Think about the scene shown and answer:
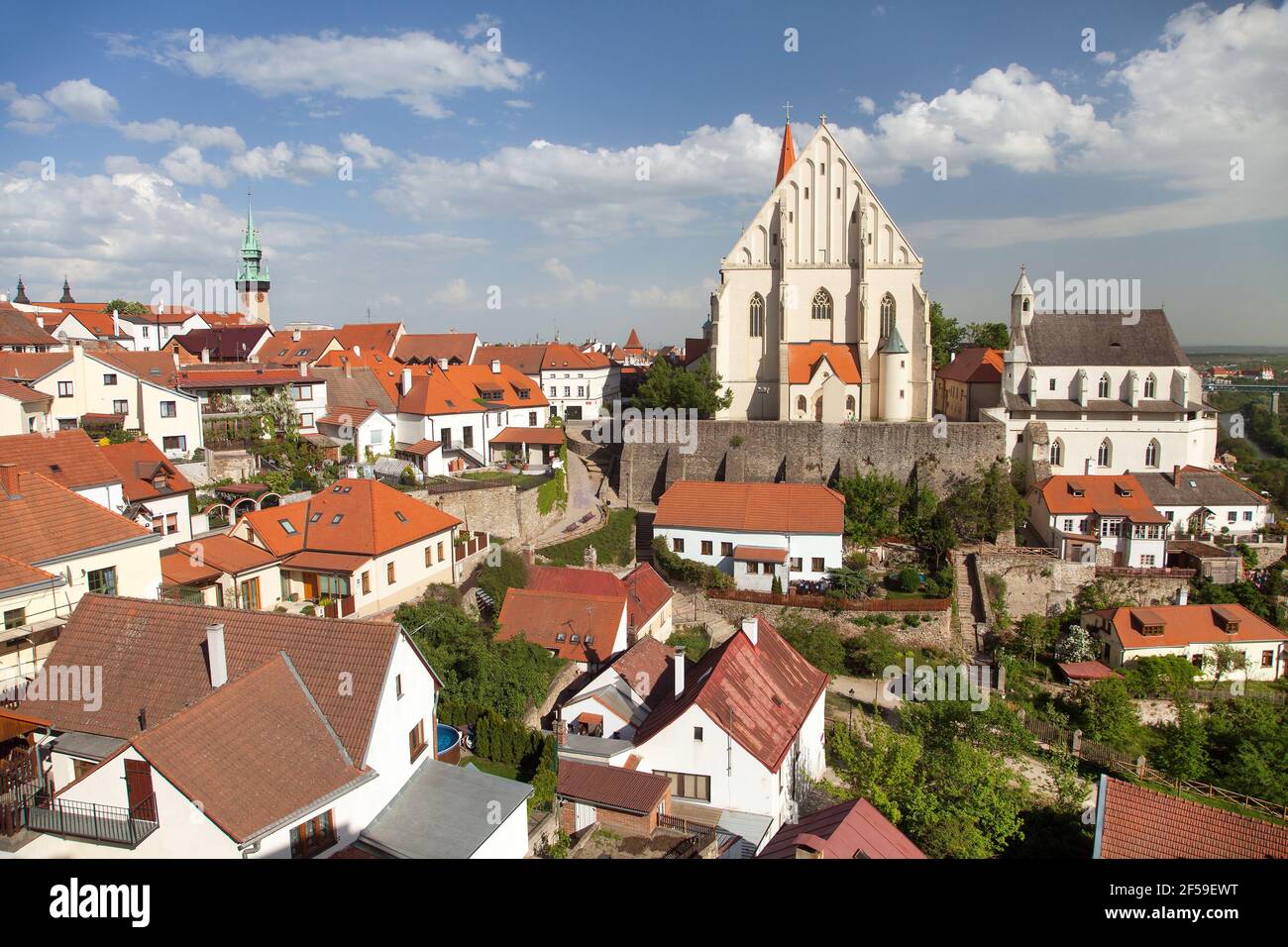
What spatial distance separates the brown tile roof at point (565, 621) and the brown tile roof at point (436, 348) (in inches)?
1018

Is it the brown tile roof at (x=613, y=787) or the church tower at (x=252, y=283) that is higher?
the church tower at (x=252, y=283)

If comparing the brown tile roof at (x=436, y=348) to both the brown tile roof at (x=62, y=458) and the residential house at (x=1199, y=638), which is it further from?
the residential house at (x=1199, y=638)

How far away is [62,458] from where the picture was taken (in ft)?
59.8

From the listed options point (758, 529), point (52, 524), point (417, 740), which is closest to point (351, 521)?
point (52, 524)

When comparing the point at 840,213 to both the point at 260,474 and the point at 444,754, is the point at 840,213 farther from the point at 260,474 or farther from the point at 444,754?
the point at 444,754

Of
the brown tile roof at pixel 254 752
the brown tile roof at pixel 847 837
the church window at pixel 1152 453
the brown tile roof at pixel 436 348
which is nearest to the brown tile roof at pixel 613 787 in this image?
the brown tile roof at pixel 847 837

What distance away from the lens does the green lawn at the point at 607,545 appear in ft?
86.2

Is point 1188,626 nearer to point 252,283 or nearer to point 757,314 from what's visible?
point 757,314

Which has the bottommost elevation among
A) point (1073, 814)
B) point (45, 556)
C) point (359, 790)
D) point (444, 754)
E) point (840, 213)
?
point (1073, 814)

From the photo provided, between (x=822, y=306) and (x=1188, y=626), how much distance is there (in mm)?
17608

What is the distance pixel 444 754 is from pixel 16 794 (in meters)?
5.54

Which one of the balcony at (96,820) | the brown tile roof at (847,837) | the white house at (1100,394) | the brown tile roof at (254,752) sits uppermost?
the white house at (1100,394)
